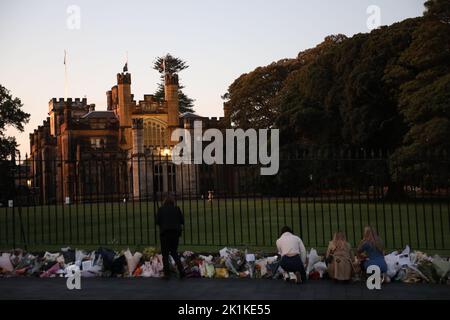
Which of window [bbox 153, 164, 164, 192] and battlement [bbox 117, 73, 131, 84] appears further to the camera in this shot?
battlement [bbox 117, 73, 131, 84]

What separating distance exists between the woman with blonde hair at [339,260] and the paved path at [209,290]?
16cm

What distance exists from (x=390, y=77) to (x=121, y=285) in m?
21.9

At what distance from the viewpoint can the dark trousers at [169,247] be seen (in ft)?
39.0

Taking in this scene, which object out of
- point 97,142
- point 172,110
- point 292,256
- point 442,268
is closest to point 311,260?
point 292,256

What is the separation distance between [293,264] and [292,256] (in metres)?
0.15

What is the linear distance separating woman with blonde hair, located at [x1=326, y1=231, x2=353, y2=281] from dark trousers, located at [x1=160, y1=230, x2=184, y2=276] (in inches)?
105

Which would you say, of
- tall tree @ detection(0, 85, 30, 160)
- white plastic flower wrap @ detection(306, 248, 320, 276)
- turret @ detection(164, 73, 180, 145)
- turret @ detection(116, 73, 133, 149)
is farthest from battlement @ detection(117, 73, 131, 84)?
white plastic flower wrap @ detection(306, 248, 320, 276)

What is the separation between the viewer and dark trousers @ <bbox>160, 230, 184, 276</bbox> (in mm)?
11875

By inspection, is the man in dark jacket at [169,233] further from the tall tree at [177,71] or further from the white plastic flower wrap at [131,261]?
the tall tree at [177,71]

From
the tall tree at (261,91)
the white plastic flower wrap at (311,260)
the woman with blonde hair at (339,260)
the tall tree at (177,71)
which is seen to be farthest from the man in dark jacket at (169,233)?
the tall tree at (177,71)

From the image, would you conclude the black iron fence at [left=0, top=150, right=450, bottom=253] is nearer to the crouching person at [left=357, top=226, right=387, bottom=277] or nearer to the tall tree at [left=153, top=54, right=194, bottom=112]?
the crouching person at [left=357, top=226, right=387, bottom=277]
